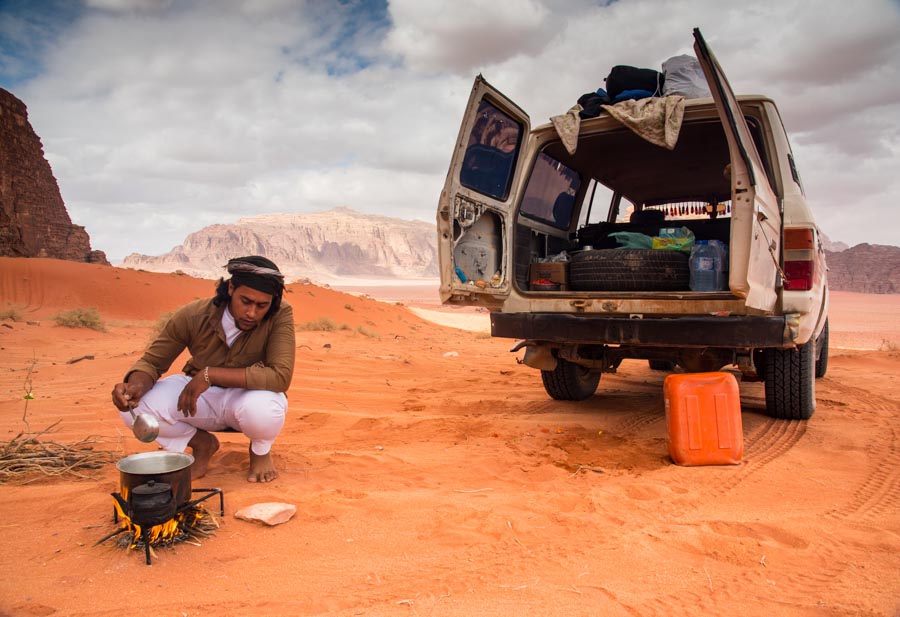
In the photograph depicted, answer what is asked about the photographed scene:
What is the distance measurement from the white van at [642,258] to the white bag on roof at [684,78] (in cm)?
25

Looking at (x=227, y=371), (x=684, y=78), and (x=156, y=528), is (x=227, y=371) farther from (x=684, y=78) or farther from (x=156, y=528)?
(x=684, y=78)

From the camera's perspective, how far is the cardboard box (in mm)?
5062

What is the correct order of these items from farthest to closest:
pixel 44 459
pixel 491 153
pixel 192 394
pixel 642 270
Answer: pixel 491 153, pixel 642 270, pixel 44 459, pixel 192 394

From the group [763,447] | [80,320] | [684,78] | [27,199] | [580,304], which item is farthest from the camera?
[27,199]

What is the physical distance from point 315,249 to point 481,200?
123 metres

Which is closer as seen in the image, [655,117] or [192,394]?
[192,394]

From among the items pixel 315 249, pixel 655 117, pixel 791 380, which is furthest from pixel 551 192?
pixel 315 249

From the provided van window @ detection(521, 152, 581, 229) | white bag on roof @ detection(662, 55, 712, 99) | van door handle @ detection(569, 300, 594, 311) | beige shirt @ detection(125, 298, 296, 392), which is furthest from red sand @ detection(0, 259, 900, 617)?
white bag on roof @ detection(662, 55, 712, 99)

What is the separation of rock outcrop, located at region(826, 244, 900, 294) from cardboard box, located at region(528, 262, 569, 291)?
39.5 m

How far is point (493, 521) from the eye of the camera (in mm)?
2730

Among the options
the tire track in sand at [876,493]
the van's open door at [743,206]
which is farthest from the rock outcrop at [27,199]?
the tire track in sand at [876,493]

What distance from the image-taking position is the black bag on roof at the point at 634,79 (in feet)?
15.6

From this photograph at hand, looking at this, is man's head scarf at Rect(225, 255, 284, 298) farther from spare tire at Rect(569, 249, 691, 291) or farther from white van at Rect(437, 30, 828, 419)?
spare tire at Rect(569, 249, 691, 291)

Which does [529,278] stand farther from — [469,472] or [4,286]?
[4,286]
